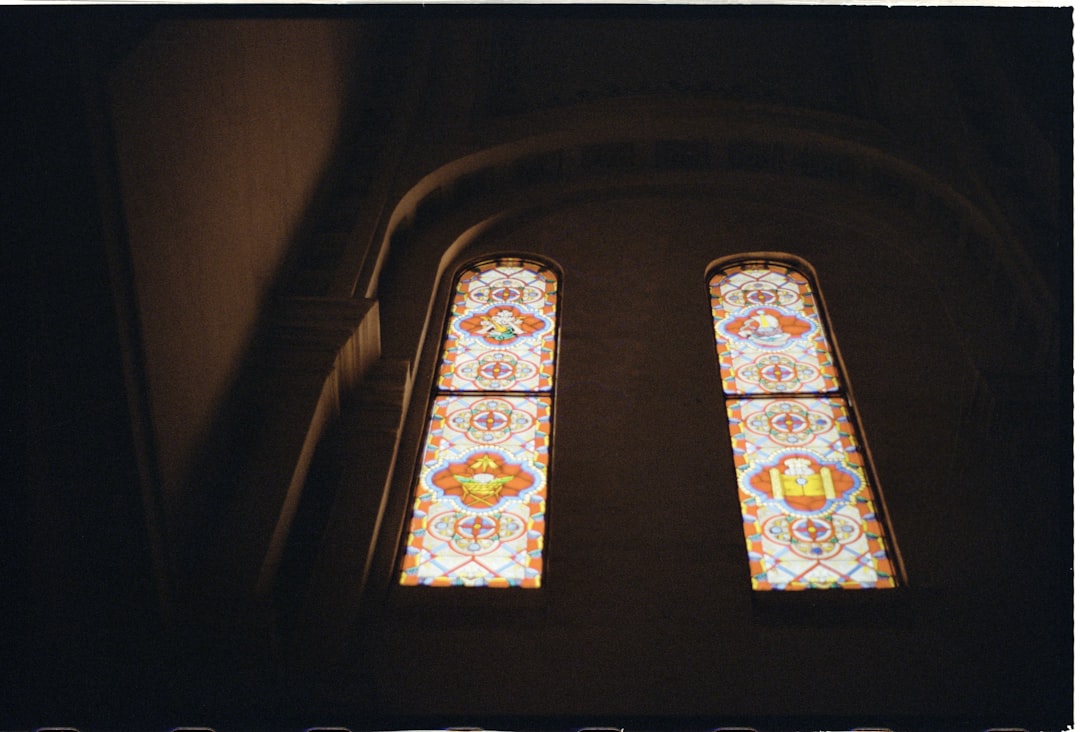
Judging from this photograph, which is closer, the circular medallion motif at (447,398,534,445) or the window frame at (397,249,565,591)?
the window frame at (397,249,565,591)

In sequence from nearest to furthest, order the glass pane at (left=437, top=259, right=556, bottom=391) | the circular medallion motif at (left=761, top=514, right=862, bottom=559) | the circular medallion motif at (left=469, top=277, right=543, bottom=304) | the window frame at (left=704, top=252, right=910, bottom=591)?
the window frame at (left=704, top=252, right=910, bottom=591) → the circular medallion motif at (left=761, top=514, right=862, bottom=559) → the glass pane at (left=437, top=259, right=556, bottom=391) → the circular medallion motif at (left=469, top=277, right=543, bottom=304)

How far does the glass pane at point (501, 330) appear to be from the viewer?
23.5 feet

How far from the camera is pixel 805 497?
6.20 meters

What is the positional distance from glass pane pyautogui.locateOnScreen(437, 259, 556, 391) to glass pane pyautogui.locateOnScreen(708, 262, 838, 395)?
111 cm

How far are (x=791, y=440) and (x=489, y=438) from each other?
5.55ft

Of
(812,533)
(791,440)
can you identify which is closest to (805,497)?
(812,533)

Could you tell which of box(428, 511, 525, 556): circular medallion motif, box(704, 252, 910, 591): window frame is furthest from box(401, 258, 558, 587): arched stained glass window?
box(704, 252, 910, 591): window frame

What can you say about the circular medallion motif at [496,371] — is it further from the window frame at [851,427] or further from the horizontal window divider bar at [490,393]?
the window frame at [851,427]

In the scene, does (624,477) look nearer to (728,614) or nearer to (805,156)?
(728,614)

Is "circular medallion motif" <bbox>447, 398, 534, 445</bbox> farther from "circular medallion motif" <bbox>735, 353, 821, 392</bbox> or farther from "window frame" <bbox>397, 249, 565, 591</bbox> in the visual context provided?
"circular medallion motif" <bbox>735, 353, 821, 392</bbox>

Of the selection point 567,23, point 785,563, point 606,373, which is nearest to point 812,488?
point 785,563

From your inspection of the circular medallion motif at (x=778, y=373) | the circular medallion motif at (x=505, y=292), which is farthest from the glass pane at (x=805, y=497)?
the circular medallion motif at (x=505, y=292)

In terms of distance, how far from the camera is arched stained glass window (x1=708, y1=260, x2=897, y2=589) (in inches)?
230

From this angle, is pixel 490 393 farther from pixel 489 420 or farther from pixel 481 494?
pixel 481 494
